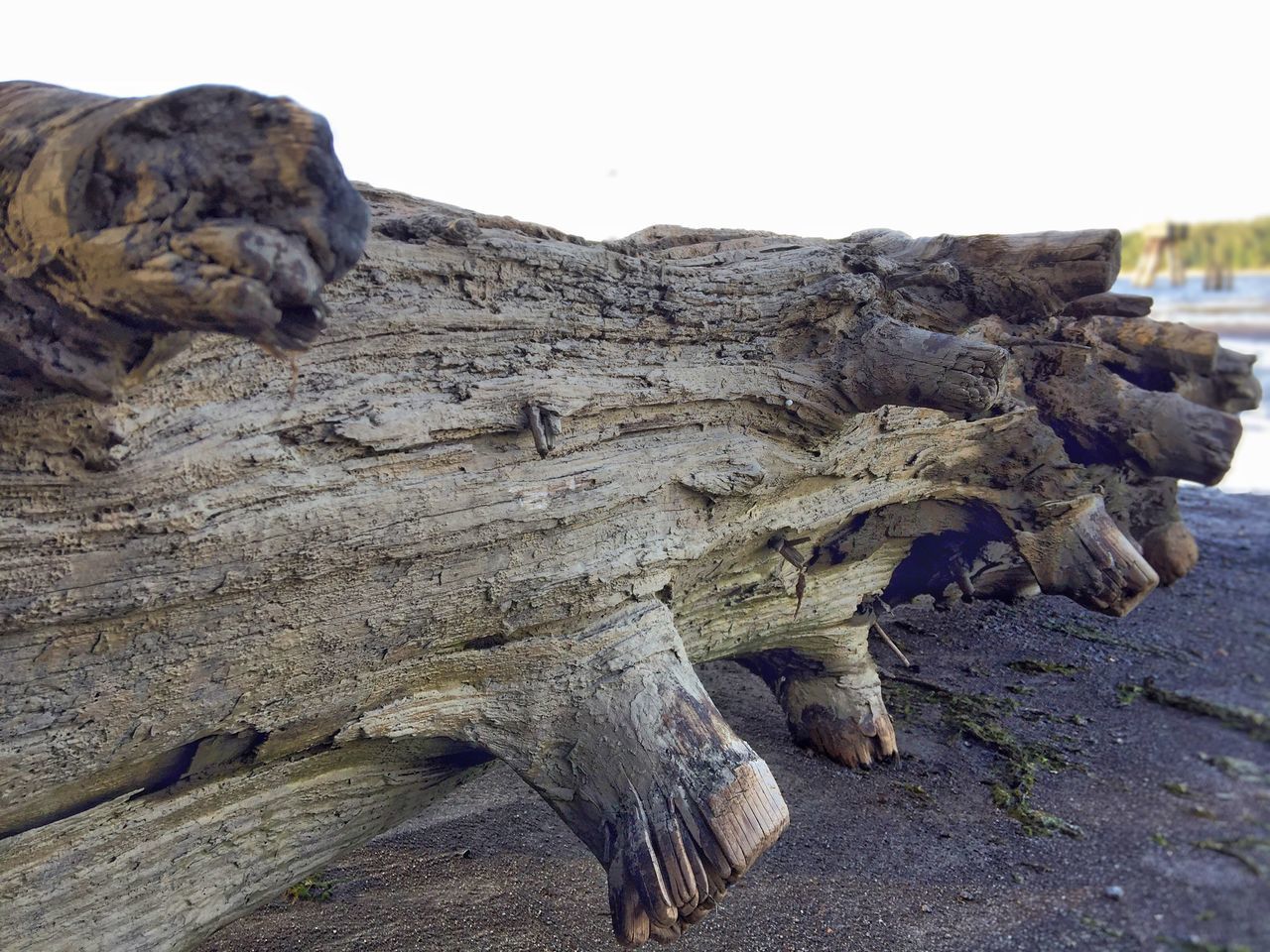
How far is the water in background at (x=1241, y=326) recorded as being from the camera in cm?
521

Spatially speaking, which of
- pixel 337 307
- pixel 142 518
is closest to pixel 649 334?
pixel 337 307

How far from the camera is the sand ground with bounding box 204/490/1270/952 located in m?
1.15

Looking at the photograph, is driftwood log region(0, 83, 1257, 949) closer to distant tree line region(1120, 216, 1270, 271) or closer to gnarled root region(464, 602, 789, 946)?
gnarled root region(464, 602, 789, 946)

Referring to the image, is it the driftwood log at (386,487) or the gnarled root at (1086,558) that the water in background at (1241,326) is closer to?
the gnarled root at (1086,558)

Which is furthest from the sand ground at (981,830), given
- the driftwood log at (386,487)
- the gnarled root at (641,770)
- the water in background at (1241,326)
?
the water in background at (1241,326)

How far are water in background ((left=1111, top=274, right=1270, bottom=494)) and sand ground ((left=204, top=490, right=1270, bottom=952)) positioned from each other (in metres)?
1.46

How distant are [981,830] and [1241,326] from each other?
10.0 meters

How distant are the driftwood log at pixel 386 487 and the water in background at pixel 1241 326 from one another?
1.70 meters

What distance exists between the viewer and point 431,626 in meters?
2.52

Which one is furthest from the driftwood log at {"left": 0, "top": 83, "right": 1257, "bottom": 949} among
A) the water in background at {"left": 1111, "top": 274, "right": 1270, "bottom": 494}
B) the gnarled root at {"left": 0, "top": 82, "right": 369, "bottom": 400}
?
the water in background at {"left": 1111, "top": 274, "right": 1270, "bottom": 494}

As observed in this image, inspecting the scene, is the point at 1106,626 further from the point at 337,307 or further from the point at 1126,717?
the point at 337,307

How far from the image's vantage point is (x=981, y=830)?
3471 millimetres

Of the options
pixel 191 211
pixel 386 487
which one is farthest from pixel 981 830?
pixel 191 211

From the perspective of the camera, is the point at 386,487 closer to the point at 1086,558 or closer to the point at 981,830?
the point at 981,830
